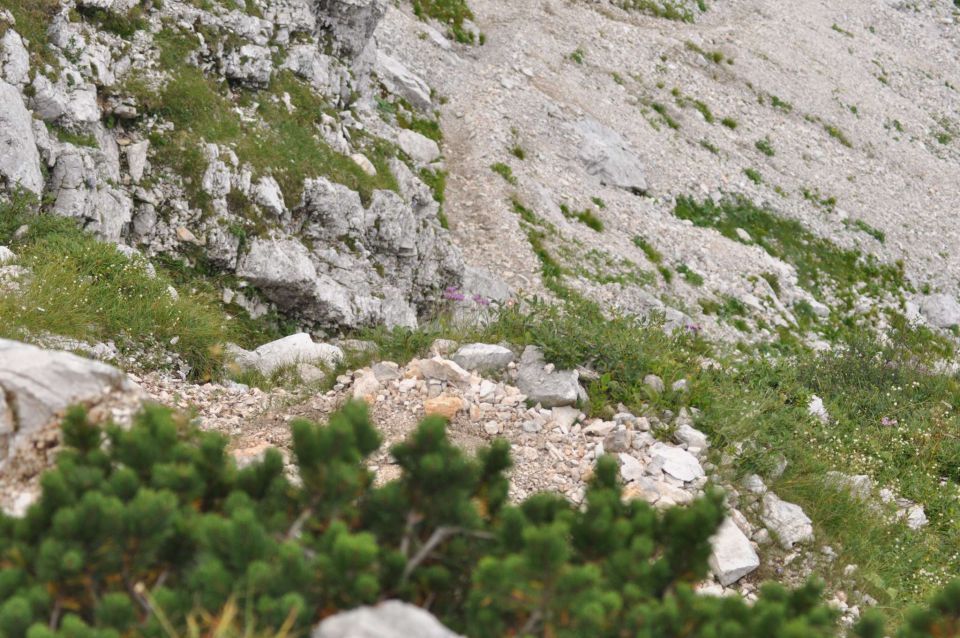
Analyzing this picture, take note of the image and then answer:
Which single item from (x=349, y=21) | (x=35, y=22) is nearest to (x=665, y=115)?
(x=349, y=21)

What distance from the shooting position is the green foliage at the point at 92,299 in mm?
9039

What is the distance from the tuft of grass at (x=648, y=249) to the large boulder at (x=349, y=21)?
10.6 metres

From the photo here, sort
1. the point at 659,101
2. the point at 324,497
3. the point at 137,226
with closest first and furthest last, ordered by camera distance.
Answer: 1. the point at 324,497
2. the point at 137,226
3. the point at 659,101

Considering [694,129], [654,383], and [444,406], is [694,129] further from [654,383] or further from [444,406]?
[444,406]

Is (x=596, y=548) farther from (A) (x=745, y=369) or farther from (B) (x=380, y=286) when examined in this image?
(B) (x=380, y=286)

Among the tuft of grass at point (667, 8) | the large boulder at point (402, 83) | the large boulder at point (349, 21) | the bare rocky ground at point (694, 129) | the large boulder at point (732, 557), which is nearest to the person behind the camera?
the large boulder at point (732, 557)

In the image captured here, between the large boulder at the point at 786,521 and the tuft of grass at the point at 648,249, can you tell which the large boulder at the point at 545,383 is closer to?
the large boulder at the point at 786,521

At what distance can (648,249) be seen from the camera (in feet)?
80.1

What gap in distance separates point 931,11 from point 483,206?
47621mm

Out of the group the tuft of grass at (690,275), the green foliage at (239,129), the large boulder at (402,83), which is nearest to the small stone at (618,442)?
the green foliage at (239,129)

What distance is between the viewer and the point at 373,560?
3.29m

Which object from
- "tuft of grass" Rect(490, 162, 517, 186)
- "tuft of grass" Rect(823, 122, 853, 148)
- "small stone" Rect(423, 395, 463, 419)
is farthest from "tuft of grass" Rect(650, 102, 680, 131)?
"small stone" Rect(423, 395, 463, 419)

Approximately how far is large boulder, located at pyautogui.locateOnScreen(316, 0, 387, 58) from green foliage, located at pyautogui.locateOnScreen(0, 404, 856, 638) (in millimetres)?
18010

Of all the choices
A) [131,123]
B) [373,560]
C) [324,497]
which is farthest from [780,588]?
[131,123]
